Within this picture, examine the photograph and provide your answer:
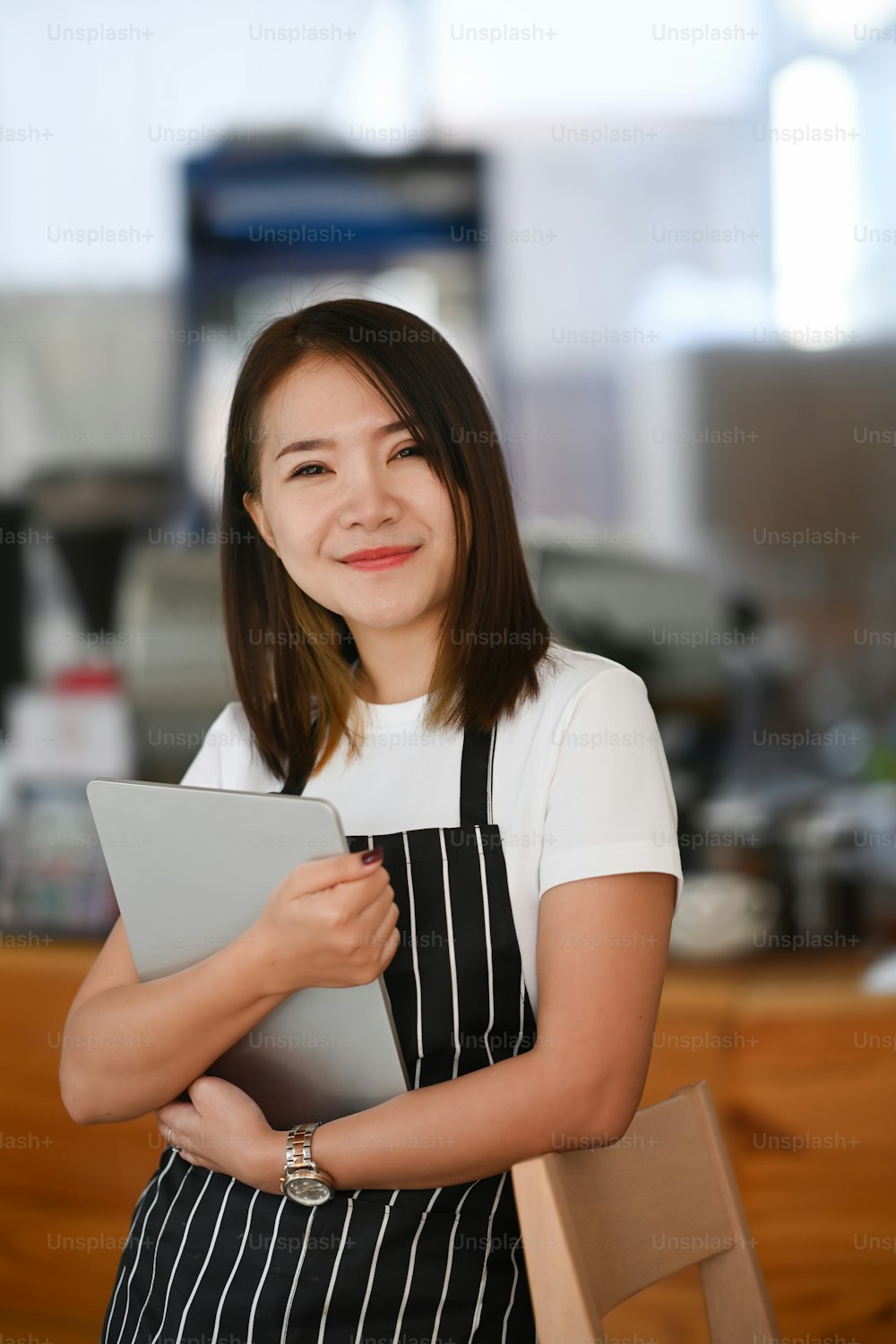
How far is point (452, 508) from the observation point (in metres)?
1.03

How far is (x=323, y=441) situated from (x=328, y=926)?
0.37 m

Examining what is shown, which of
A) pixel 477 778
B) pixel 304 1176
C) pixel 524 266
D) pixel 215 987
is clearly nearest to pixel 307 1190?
pixel 304 1176

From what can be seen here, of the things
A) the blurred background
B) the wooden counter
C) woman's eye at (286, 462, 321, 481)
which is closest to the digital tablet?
woman's eye at (286, 462, 321, 481)

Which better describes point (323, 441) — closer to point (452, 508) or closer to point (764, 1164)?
point (452, 508)

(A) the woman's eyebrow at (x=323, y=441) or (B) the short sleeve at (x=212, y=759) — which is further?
(B) the short sleeve at (x=212, y=759)

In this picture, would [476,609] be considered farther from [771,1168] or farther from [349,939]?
[771,1168]

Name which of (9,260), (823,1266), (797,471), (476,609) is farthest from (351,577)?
(9,260)

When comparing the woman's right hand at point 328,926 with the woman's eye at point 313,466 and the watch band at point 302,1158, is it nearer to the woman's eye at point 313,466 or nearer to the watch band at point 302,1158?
the watch band at point 302,1158

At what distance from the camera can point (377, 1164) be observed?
0.90 m

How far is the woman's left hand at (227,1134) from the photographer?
93 centimetres

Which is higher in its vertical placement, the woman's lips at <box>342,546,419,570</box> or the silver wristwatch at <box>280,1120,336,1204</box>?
the woman's lips at <box>342,546,419,570</box>

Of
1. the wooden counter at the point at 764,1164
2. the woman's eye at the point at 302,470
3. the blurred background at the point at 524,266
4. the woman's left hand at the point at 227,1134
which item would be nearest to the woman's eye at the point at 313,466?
the woman's eye at the point at 302,470

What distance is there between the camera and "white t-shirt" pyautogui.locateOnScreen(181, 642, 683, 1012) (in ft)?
3.02

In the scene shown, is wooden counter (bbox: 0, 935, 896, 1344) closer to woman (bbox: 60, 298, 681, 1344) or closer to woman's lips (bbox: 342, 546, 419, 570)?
woman (bbox: 60, 298, 681, 1344)
